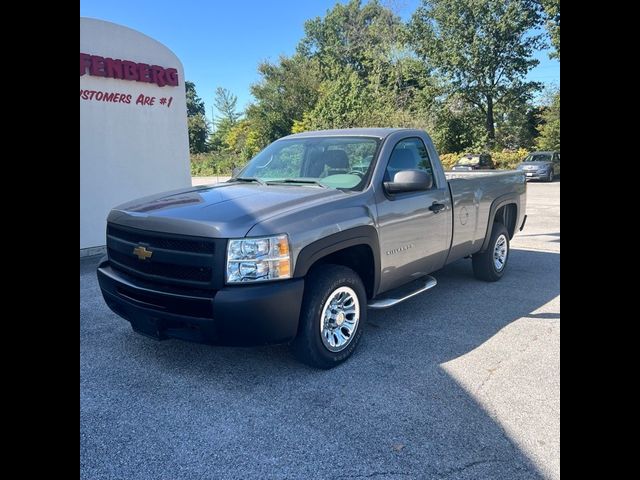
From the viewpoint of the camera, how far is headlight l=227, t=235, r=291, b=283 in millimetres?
3271

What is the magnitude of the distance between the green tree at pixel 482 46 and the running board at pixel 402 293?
3558 centimetres

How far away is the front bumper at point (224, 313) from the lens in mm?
3236

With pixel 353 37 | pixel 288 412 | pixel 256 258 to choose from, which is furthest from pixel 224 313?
pixel 353 37

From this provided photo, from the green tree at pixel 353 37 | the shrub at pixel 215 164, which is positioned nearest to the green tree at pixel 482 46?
the green tree at pixel 353 37

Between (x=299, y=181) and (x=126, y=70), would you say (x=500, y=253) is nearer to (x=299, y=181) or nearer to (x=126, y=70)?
(x=299, y=181)

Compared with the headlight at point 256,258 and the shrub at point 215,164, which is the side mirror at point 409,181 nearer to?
the headlight at point 256,258

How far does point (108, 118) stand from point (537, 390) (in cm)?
815

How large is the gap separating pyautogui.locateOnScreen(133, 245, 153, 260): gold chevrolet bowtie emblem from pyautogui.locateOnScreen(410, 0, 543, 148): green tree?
37356 mm

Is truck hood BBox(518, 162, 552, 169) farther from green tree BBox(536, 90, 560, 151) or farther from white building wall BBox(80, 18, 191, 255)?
white building wall BBox(80, 18, 191, 255)

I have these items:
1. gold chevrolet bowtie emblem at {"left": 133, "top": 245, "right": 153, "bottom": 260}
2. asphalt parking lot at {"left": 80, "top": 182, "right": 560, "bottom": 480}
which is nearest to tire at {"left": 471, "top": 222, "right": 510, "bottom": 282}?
asphalt parking lot at {"left": 80, "top": 182, "right": 560, "bottom": 480}

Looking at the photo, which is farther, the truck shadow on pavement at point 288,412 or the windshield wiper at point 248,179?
the windshield wiper at point 248,179
